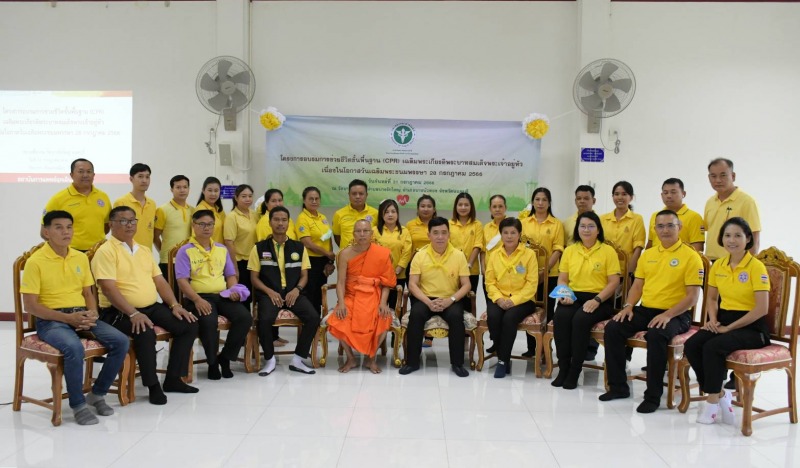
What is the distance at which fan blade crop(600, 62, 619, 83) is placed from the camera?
513 centimetres

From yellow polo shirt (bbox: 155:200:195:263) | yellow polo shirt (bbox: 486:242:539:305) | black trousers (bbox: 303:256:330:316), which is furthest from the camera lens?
black trousers (bbox: 303:256:330:316)

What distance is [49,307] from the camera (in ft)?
10.2

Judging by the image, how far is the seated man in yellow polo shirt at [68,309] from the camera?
3.03 metres

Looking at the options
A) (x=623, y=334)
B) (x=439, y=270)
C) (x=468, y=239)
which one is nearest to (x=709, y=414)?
(x=623, y=334)

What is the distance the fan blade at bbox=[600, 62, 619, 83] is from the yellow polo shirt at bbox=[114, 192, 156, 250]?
12.9ft

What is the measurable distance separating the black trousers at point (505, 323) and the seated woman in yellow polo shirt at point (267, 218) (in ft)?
5.69

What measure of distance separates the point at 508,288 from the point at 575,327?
59 cm

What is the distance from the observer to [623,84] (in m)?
5.16

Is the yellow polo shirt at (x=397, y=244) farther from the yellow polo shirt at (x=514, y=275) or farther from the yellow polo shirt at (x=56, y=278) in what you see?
the yellow polo shirt at (x=56, y=278)

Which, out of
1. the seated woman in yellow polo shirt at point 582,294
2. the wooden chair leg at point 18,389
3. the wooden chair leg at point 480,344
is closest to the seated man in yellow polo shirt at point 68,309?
the wooden chair leg at point 18,389

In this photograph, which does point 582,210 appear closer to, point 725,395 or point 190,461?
point 725,395

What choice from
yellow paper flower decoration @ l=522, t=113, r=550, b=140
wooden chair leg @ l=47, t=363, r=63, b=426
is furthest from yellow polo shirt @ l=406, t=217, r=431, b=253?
wooden chair leg @ l=47, t=363, r=63, b=426

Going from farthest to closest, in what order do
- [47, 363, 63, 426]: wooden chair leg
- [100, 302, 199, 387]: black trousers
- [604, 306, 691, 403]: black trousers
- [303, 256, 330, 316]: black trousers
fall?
[303, 256, 330, 316]: black trousers
[604, 306, 691, 403]: black trousers
[100, 302, 199, 387]: black trousers
[47, 363, 63, 426]: wooden chair leg

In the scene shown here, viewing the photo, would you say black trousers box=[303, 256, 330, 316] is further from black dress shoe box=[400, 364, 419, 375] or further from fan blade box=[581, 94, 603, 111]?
fan blade box=[581, 94, 603, 111]
